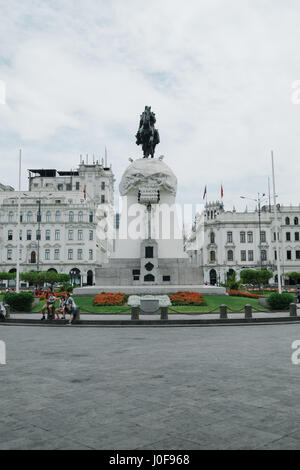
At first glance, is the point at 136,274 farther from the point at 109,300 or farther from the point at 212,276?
the point at 212,276

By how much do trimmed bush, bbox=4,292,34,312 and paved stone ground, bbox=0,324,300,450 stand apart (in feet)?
39.2

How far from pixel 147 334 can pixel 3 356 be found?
6.60 m

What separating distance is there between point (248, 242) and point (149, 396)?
76.9 metres

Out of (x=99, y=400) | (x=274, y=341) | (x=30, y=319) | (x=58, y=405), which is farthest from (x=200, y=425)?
(x=30, y=319)

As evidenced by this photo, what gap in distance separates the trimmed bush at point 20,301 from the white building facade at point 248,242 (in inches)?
2255

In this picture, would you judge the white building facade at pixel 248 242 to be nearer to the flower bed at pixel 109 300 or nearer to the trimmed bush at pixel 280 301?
the trimmed bush at pixel 280 301

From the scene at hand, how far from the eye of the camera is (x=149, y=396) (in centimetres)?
683

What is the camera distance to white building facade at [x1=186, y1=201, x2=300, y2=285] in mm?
79938

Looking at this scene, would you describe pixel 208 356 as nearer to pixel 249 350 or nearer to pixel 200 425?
pixel 249 350


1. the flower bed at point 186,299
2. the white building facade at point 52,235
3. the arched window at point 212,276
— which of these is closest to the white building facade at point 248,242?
the arched window at point 212,276

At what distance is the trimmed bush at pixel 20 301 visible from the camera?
80.4ft

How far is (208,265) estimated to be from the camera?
82.2m

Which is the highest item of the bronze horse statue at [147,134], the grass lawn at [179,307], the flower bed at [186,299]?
the bronze horse statue at [147,134]

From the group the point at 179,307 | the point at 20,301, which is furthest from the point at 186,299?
the point at 20,301
